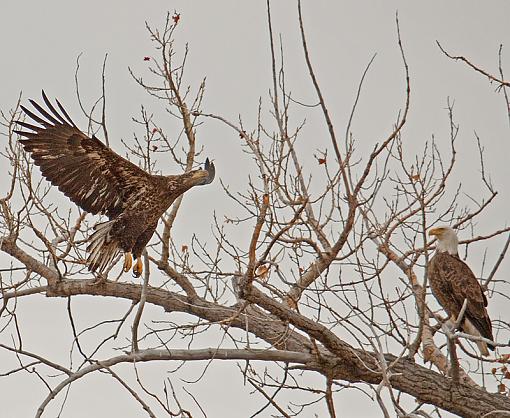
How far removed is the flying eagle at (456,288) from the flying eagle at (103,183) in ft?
4.95

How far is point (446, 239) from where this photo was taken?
527 cm

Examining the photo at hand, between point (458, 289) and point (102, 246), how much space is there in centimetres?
212

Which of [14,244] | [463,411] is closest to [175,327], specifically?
[14,244]

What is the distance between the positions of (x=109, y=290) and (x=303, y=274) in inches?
45.5

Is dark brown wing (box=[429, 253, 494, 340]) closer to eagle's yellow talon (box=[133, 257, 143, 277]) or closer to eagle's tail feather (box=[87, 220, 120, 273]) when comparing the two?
eagle's yellow talon (box=[133, 257, 143, 277])

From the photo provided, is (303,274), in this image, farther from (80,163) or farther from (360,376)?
(80,163)

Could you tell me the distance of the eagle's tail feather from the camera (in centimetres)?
481

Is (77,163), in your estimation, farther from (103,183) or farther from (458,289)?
(458,289)

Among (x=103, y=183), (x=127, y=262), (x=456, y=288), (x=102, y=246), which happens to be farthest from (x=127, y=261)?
(x=456, y=288)

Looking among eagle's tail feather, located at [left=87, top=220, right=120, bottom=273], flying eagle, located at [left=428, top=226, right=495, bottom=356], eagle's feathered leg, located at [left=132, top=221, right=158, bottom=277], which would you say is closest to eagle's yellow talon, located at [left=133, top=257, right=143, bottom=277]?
eagle's feathered leg, located at [left=132, top=221, right=158, bottom=277]

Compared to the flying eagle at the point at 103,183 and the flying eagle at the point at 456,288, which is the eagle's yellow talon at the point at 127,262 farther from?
the flying eagle at the point at 456,288

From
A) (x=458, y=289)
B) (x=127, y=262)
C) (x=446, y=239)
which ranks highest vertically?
(x=446, y=239)

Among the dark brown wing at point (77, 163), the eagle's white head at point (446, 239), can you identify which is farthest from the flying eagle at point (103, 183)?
the eagle's white head at point (446, 239)

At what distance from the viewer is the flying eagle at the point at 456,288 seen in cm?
488
